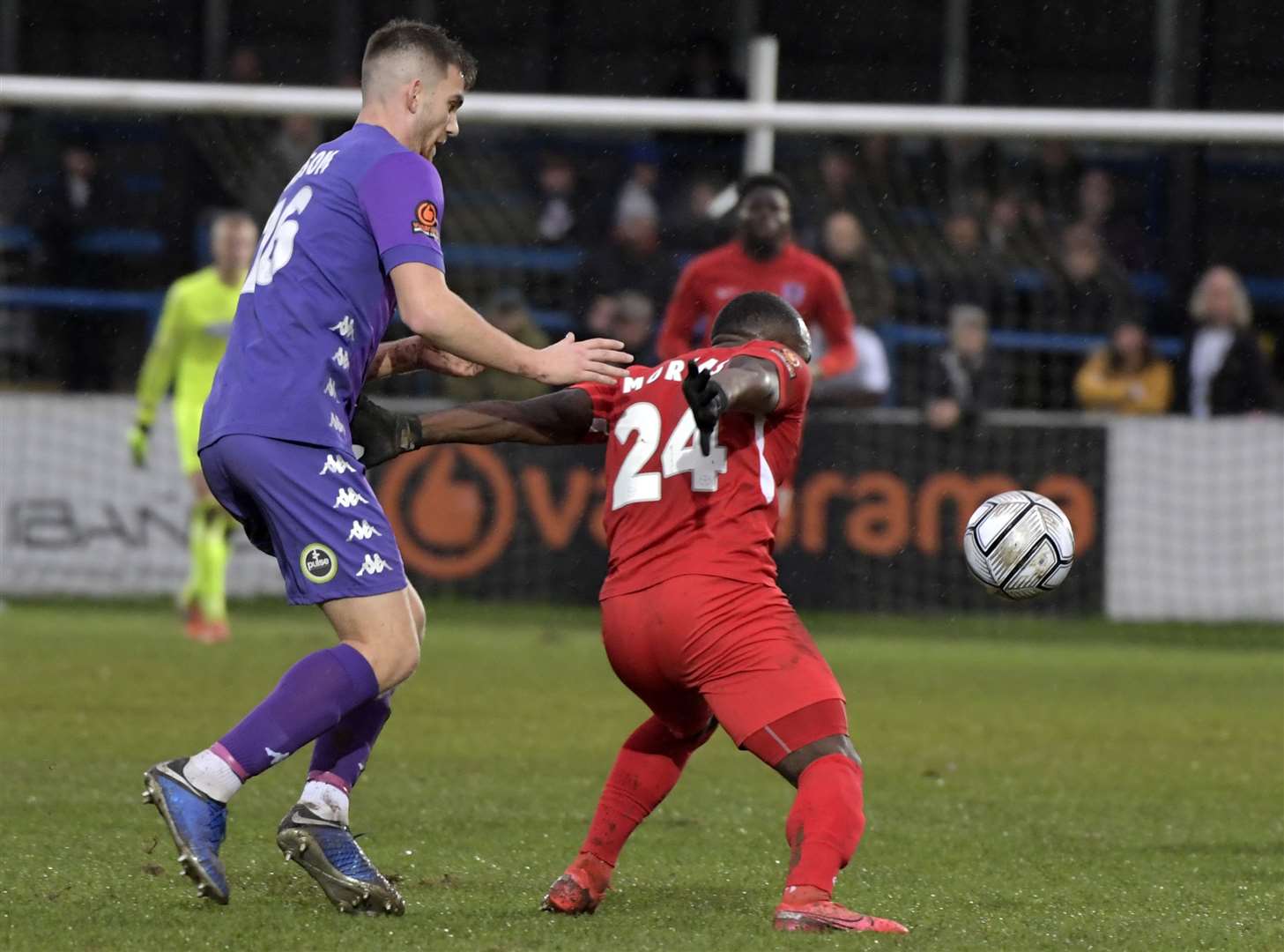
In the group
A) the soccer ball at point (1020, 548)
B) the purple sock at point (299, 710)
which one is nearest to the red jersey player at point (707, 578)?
the purple sock at point (299, 710)

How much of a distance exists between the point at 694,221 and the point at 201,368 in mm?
4808

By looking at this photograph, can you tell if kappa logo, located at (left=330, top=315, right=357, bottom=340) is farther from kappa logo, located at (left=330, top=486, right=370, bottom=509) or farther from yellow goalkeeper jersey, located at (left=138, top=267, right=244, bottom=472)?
yellow goalkeeper jersey, located at (left=138, top=267, right=244, bottom=472)

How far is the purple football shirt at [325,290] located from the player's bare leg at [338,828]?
0.56 metres

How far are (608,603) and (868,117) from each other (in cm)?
757

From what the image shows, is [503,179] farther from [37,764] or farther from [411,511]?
[37,764]

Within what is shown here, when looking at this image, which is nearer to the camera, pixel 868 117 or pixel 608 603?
pixel 608 603

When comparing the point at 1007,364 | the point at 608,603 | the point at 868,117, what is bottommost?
the point at 608,603

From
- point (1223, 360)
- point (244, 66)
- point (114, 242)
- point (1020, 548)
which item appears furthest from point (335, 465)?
point (244, 66)

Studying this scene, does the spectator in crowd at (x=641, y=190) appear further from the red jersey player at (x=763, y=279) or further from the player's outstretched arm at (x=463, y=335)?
the player's outstretched arm at (x=463, y=335)

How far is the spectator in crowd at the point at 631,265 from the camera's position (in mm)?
14828

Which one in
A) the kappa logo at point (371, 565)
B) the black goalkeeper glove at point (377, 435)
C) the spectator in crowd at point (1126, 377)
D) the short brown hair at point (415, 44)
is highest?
the short brown hair at point (415, 44)

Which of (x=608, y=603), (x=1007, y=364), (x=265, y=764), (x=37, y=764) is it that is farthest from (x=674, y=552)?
(x=1007, y=364)

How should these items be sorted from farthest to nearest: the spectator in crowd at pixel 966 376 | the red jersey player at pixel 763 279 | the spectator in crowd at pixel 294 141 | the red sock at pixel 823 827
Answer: the spectator in crowd at pixel 294 141
the spectator in crowd at pixel 966 376
the red jersey player at pixel 763 279
the red sock at pixel 823 827

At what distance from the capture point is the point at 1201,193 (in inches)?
652
